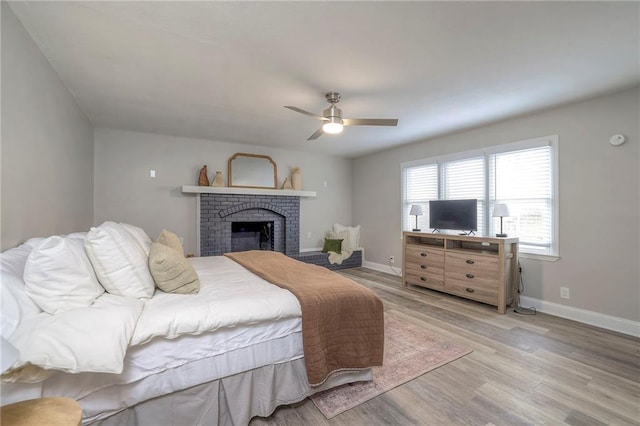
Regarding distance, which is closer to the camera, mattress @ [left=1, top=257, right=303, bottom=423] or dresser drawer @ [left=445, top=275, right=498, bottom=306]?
mattress @ [left=1, top=257, right=303, bottom=423]

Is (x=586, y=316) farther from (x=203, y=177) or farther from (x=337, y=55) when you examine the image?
(x=203, y=177)

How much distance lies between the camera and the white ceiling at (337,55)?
171 cm

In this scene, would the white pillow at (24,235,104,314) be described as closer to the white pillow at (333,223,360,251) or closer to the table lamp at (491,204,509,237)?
the table lamp at (491,204,509,237)

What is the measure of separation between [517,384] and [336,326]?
1.38 m

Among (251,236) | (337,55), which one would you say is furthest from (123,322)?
(251,236)

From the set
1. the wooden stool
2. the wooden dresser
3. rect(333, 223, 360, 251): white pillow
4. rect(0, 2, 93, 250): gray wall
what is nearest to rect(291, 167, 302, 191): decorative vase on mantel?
rect(333, 223, 360, 251): white pillow

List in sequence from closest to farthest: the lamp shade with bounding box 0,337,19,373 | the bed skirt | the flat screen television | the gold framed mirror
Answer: the lamp shade with bounding box 0,337,19,373
the bed skirt
the flat screen television
the gold framed mirror

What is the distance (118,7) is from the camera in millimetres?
1662

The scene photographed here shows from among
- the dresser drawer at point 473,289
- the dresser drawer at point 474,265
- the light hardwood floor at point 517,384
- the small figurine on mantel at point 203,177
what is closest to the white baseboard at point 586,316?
the light hardwood floor at point 517,384

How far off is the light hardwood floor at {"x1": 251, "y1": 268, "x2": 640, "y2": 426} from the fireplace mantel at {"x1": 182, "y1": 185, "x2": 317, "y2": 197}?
10.5ft

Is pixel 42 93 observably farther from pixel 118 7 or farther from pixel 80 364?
pixel 80 364

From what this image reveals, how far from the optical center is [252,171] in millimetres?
5199

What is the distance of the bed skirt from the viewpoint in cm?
139

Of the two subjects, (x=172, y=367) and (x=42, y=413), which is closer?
(x=42, y=413)
